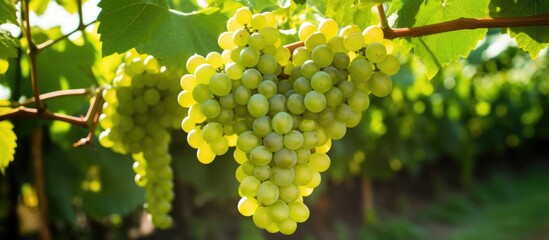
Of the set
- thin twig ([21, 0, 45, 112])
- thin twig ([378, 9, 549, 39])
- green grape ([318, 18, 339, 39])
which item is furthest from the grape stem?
thin twig ([21, 0, 45, 112])

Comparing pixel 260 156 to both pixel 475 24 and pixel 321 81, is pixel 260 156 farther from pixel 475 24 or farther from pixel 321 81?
pixel 475 24

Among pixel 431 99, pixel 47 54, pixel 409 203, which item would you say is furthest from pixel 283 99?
pixel 409 203

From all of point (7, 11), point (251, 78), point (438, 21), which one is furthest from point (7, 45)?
point (438, 21)

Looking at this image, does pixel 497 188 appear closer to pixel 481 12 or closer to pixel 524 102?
pixel 524 102

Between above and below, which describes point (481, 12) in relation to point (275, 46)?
above

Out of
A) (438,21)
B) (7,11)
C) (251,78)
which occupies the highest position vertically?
(438,21)

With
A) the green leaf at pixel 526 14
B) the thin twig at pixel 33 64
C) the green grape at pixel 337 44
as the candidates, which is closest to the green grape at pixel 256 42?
the green grape at pixel 337 44
